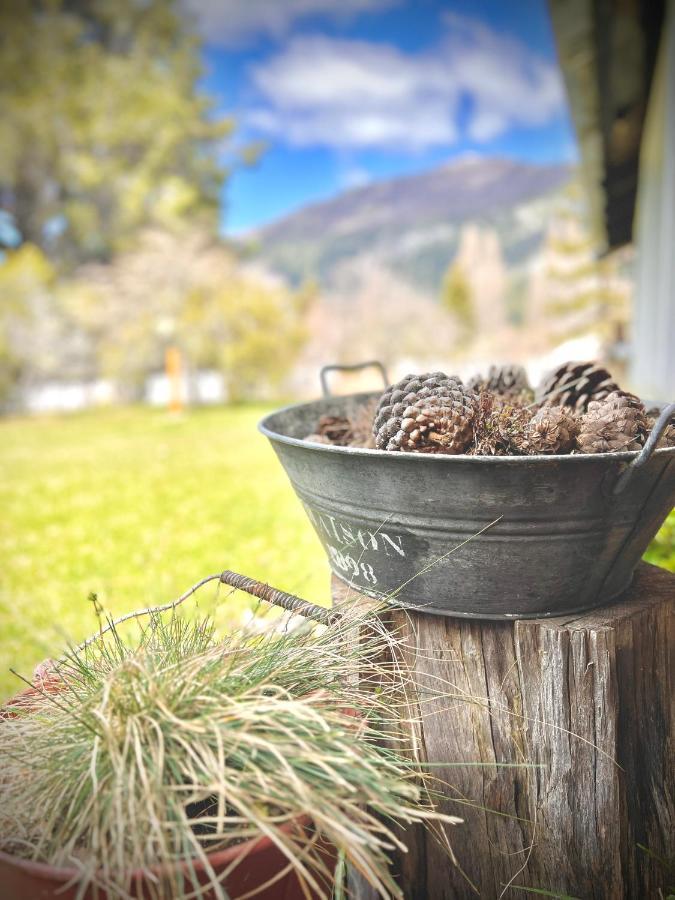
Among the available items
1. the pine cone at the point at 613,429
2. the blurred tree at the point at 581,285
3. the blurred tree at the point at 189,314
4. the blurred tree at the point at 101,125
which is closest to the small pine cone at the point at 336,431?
the pine cone at the point at 613,429

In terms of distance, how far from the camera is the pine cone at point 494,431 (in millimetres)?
1257

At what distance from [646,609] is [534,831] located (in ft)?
1.53

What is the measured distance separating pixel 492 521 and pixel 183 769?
60 centimetres

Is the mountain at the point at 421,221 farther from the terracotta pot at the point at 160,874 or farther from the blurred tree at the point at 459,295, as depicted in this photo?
the terracotta pot at the point at 160,874

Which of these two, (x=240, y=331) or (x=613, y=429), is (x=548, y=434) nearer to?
(x=613, y=429)

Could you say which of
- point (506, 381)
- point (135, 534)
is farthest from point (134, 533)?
point (506, 381)

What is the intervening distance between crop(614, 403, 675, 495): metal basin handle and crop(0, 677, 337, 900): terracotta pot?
0.70 metres

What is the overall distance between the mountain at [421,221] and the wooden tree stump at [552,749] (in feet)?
197

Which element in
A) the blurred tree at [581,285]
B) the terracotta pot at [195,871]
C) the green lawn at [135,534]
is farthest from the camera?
the blurred tree at [581,285]

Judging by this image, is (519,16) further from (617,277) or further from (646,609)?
(646,609)

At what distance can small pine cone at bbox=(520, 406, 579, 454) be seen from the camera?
1245 millimetres

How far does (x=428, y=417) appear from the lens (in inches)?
48.9

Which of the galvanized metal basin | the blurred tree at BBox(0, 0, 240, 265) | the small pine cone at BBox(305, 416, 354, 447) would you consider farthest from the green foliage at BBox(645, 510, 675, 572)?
the blurred tree at BBox(0, 0, 240, 265)

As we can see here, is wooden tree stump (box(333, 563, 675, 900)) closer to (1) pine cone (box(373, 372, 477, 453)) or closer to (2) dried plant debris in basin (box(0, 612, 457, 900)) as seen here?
(2) dried plant debris in basin (box(0, 612, 457, 900))
